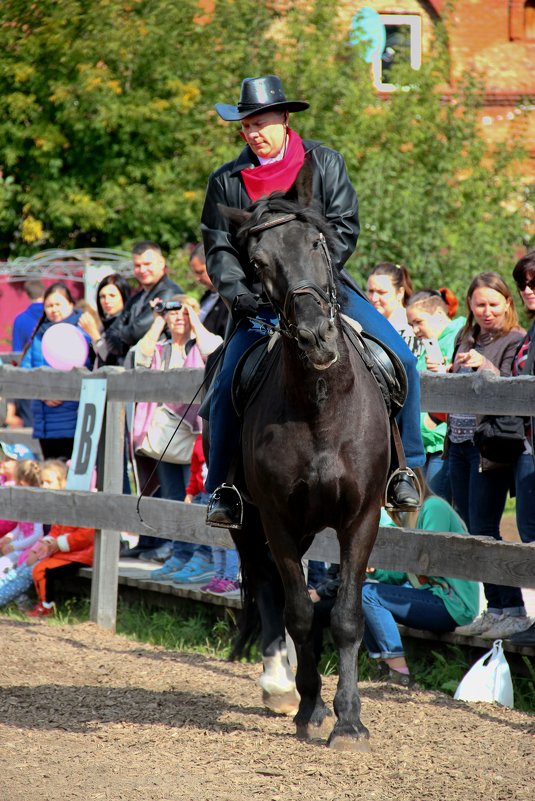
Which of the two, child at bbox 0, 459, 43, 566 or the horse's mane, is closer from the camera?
the horse's mane

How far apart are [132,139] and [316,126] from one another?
3992 millimetres

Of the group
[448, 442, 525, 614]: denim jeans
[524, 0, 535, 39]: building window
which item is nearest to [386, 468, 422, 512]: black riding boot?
[448, 442, 525, 614]: denim jeans

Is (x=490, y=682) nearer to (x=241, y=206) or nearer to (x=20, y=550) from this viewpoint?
(x=241, y=206)

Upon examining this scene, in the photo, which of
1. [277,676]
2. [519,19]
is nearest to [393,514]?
[277,676]

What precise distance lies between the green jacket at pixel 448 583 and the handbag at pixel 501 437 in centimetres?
44

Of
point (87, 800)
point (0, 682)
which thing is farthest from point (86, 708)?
point (87, 800)

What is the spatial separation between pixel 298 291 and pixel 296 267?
17 cm

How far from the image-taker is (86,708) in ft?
20.7

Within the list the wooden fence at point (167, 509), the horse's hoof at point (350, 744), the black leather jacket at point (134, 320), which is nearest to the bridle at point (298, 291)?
the wooden fence at point (167, 509)

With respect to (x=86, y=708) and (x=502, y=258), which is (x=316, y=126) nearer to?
(x=502, y=258)

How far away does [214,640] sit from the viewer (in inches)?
332

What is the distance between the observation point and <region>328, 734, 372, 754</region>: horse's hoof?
530 cm

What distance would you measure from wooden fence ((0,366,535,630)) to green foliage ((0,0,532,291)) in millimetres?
10037

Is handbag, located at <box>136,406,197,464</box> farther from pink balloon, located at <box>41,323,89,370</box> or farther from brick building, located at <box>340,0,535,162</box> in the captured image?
brick building, located at <box>340,0,535,162</box>
